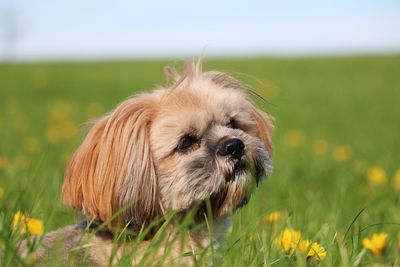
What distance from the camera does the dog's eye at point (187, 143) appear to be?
149 inches

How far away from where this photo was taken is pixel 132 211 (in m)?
3.46

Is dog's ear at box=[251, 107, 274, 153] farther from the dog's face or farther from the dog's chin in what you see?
the dog's chin

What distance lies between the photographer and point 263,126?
14.5 feet

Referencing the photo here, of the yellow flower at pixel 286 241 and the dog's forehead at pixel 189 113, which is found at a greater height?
the dog's forehead at pixel 189 113

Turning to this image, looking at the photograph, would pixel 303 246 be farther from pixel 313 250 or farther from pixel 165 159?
pixel 165 159

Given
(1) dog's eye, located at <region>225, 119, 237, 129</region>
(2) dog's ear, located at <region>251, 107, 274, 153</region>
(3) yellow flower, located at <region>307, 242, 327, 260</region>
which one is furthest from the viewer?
(2) dog's ear, located at <region>251, 107, 274, 153</region>

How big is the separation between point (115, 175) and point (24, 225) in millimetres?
544

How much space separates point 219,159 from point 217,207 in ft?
0.94

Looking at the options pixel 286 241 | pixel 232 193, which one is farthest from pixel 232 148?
pixel 286 241

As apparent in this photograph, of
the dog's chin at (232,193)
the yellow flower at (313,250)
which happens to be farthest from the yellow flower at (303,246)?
the dog's chin at (232,193)

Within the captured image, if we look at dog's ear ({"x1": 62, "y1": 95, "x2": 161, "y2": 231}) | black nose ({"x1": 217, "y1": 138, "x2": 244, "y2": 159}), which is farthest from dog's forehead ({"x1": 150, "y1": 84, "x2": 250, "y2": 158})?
black nose ({"x1": 217, "y1": 138, "x2": 244, "y2": 159})

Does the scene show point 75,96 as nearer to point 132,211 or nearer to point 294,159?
point 294,159

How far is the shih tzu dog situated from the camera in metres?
3.44

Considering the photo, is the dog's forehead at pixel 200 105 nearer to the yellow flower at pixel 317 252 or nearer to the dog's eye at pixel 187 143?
the dog's eye at pixel 187 143
